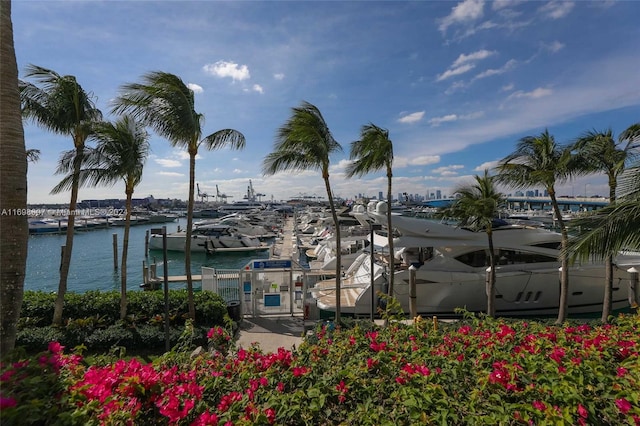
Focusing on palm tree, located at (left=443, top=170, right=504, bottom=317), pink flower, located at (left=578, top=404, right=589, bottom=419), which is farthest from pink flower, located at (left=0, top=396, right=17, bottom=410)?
palm tree, located at (left=443, top=170, right=504, bottom=317)

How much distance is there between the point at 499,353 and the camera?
3.38m

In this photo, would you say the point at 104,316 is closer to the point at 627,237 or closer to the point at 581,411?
the point at 581,411

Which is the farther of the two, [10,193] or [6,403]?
[10,193]

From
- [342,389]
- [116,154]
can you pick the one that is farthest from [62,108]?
[342,389]

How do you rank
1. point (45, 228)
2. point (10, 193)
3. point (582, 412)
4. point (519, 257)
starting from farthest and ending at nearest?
1. point (45, 228)
2. point (519, 257)
3. point (10, 193)
4. point (582, 412)

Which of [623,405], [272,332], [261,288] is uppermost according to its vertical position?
[623,405]

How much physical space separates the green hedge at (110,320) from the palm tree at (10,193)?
530 centimetres

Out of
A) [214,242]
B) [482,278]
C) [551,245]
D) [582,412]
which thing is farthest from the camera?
[214,242]

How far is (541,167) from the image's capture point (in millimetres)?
9430

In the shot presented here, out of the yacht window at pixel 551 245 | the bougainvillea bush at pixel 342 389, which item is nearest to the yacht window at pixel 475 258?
the yacht window at pixel 551 245

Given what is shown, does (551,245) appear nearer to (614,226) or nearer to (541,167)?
(541,167)

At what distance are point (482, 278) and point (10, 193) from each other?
1404 centimetres

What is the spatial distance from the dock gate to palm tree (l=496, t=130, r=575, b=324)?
7872mm

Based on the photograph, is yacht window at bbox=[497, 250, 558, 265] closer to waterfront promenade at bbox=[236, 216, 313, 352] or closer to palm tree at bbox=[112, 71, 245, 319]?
waterfront promenade at bbox=[236, 216, 313, 352]
